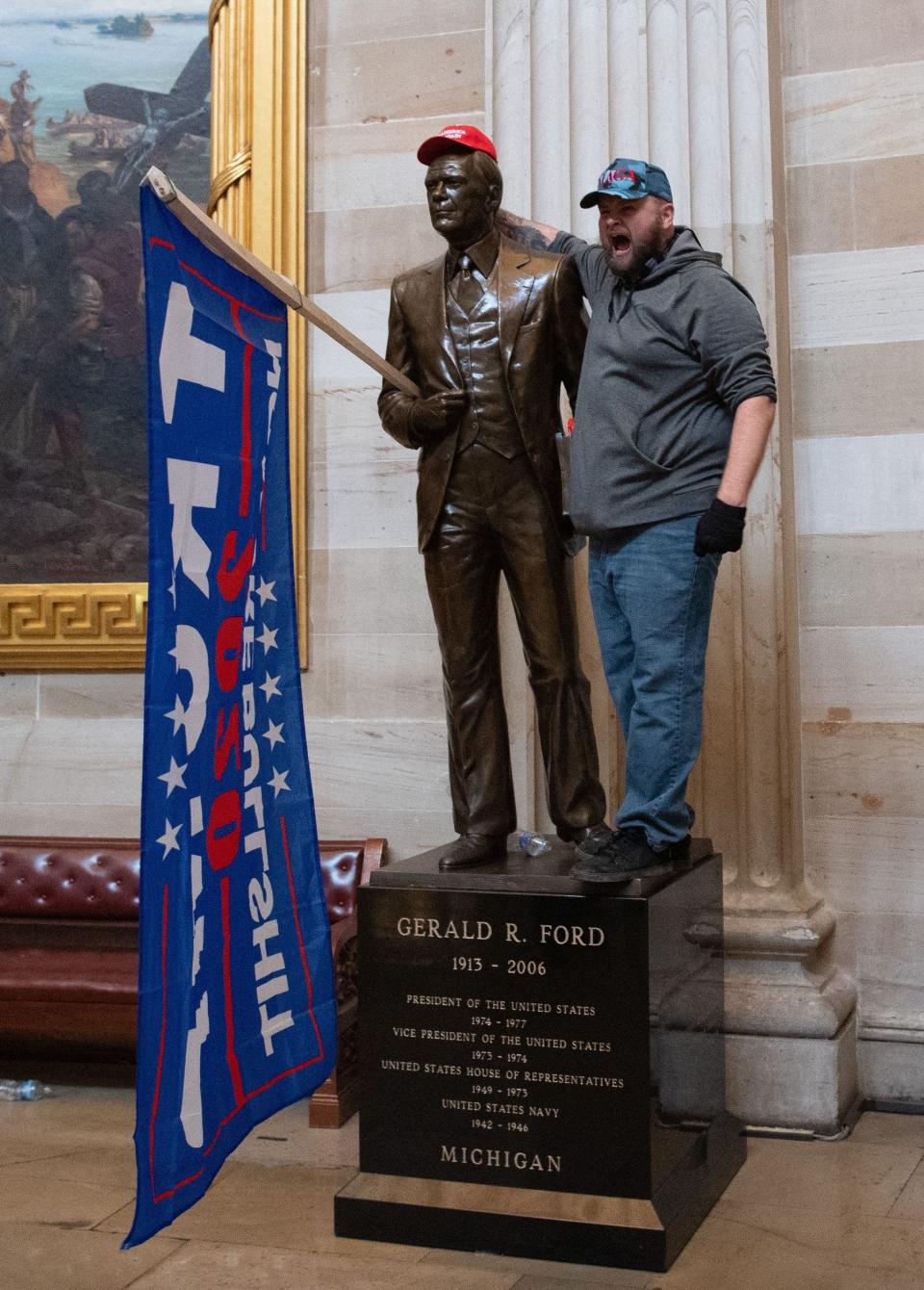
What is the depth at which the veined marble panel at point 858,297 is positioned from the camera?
539cm

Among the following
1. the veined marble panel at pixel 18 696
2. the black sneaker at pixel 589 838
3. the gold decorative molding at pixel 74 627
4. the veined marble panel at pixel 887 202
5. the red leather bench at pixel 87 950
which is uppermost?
the veined marble panel at pixel 887 202

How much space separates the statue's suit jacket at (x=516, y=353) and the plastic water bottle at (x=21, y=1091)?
9.14 feet

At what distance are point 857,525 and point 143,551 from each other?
315 cm

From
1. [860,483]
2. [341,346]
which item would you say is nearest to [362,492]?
[341,346]

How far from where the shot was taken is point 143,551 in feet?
20.7

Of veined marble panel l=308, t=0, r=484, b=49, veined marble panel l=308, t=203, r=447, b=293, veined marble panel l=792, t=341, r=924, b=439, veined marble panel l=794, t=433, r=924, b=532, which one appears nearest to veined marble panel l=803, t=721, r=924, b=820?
veined marble panel l=794, t=433, r=924, b=532

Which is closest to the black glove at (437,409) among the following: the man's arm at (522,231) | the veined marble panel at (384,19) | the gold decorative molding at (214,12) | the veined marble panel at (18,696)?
the man's arm at (522,231)

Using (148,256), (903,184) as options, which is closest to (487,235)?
(148,256)

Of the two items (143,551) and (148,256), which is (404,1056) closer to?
(148,256)

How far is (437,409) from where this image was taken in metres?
4.04

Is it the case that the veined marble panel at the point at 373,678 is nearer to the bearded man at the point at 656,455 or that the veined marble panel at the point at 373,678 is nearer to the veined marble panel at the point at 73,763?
the veined marble panel at the point at 73,763

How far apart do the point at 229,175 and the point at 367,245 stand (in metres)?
0.71

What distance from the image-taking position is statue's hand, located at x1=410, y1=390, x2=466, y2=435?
4.04m

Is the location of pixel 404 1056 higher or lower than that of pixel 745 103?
lower
